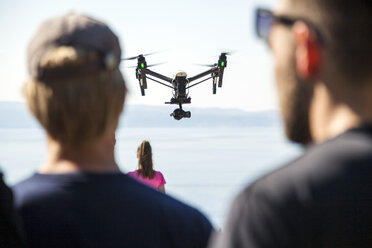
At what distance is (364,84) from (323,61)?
4.0 inches

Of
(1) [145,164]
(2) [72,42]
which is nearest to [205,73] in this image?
(1) [145,164]

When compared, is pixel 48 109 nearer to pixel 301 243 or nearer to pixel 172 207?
pixel 172 207

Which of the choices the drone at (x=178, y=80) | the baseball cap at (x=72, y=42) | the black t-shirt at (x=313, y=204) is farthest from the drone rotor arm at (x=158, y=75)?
the black t-shirt at (x=313, y=204)

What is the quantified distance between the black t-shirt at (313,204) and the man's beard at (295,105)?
0.26 feet

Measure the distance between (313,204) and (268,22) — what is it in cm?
47

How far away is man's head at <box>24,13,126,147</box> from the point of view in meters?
1.41

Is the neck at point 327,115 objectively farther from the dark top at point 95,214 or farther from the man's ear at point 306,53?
the dark top at point 95,214

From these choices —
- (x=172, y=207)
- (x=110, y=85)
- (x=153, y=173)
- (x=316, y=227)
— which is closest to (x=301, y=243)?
(x=316, y=227)

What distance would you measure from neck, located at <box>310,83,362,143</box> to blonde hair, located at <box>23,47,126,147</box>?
68cm

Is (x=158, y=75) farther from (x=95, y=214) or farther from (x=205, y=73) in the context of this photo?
(x=95, y=214)

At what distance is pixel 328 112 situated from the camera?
1002 mm

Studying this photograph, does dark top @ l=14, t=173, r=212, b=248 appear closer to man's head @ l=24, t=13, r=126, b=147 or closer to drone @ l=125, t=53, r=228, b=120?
man's head @ l=24, t=13, r=126, b=147

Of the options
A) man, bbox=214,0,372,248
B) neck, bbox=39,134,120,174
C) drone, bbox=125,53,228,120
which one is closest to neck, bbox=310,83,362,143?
man, bbox=214,0,372,248

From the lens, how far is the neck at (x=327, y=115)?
0.99m
